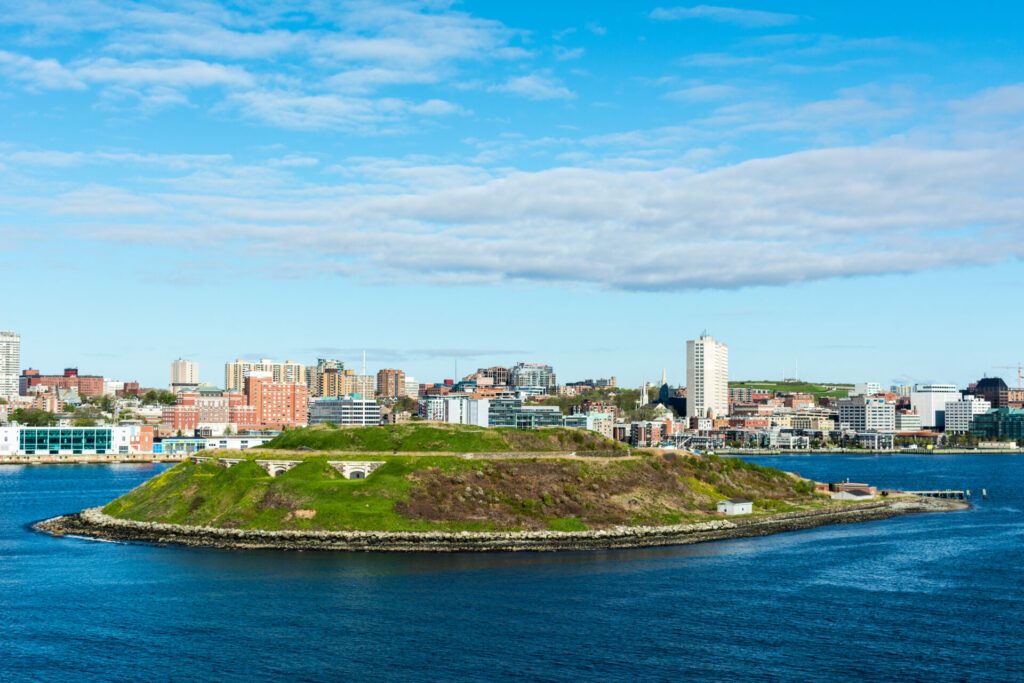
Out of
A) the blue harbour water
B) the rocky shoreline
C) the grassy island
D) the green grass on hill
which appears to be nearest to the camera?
the blue harbour water

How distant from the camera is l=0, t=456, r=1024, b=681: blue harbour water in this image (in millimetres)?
54906

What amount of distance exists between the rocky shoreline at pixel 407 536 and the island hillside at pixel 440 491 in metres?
1.64

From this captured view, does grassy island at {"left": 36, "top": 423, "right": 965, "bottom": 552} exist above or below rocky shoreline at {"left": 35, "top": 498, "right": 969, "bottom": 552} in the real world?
above

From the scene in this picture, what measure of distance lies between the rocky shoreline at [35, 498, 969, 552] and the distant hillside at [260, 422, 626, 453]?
23.6 meters

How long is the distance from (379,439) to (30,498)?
4475 cm

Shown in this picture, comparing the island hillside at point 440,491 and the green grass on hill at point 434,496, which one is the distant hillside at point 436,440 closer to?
the island hillside at point 440,491

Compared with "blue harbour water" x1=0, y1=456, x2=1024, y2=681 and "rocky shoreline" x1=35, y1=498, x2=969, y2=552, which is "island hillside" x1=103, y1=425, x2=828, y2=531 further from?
"blue harbour water" x1=0, y1=456, x2=1024, y2=681

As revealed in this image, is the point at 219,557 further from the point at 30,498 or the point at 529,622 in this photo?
the point at 30,498

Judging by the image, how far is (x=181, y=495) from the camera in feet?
350

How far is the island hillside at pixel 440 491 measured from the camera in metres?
97.6

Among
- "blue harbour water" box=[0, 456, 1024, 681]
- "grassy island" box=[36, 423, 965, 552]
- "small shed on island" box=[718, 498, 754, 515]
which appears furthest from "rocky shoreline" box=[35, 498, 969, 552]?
"blue harbour water" box=[0, 456, 1024, 681]

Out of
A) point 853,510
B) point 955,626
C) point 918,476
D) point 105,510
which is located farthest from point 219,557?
point 918,476

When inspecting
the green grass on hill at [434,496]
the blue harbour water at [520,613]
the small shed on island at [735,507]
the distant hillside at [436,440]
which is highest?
the distant hillside at [436,440]

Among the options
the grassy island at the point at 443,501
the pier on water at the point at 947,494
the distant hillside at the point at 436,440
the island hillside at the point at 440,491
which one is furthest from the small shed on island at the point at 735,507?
the pier on water at the point at 947,494
